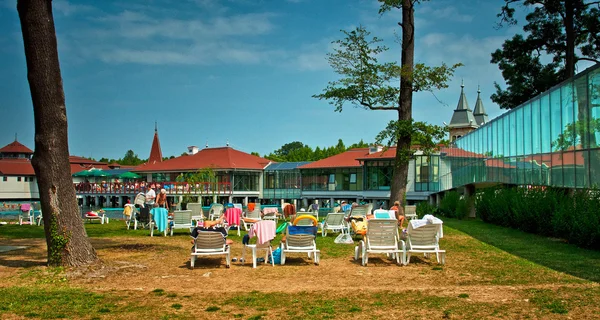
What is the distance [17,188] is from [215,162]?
29.5 metres

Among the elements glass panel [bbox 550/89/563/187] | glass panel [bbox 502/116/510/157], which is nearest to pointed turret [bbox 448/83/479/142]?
glass panel [bbox 502/116/510/157]

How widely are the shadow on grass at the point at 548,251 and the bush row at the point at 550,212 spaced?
293 mm

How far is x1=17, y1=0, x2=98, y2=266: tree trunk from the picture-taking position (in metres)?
9.42

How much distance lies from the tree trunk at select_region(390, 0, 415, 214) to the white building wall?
59.3 meters

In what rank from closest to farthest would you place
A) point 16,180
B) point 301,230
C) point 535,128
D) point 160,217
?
A: point 301,230 → point 160,217 → point 535,128 → point 16,180

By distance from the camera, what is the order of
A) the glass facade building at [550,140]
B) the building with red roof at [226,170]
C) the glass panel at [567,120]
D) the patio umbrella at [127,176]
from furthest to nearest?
the patio umbrella at [127,176]
the building with red roof at [226,170]
the glass panel at [567,120]
the glass facade building at [550,140]

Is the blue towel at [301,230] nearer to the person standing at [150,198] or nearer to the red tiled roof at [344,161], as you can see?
the person standing at [150,198]

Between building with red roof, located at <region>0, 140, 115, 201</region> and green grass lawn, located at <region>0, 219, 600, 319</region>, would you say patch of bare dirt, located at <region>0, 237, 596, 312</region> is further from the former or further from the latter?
building with red roof, located at <region>0, 140, 115, 201</region>

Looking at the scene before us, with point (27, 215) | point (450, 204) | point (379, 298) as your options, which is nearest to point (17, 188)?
point (27, 215)

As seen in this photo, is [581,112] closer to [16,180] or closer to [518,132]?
[518,132]

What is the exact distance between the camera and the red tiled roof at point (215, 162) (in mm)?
53500

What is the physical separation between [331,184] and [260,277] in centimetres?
4301

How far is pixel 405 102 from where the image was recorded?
2059cm

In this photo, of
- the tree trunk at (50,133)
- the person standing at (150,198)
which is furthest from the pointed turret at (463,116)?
the tree trunk at (50,133)
